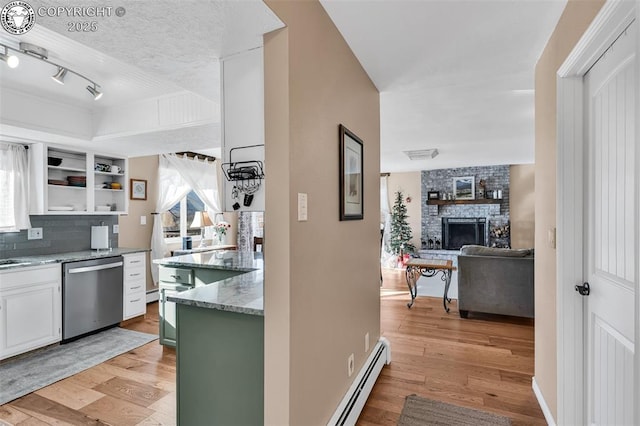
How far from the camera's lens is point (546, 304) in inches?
81.0

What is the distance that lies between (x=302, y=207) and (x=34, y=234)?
12.2 feet

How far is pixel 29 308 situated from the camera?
3.10 m

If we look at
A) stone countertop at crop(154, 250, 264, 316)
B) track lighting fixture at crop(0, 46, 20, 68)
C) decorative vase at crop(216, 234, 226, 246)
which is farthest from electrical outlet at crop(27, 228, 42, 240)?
decorative vase at crop(216, 234, 226, 246)

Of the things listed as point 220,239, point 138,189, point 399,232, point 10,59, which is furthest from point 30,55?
point 399,232

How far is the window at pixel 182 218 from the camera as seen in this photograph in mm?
5387

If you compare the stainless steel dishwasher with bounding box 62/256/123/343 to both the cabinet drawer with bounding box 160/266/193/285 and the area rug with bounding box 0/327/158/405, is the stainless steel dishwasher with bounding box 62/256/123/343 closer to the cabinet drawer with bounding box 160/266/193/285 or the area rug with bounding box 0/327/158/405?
the area rug with bounding box 0/327/158/405

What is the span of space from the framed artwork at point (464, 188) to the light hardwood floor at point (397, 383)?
4713 millimetres

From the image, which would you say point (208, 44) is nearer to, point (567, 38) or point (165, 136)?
point (567, 38)

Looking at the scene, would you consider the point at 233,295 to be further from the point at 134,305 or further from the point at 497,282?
the point at 497,282

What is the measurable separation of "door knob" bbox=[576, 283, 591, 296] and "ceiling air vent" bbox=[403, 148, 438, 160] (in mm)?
4206

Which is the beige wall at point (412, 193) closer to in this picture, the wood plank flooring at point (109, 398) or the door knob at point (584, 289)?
the wood plank flooring at point (109, 398)

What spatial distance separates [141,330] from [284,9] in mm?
3876

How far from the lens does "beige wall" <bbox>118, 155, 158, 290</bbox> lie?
465 centimetres

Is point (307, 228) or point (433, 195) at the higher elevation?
point (433, 195)
